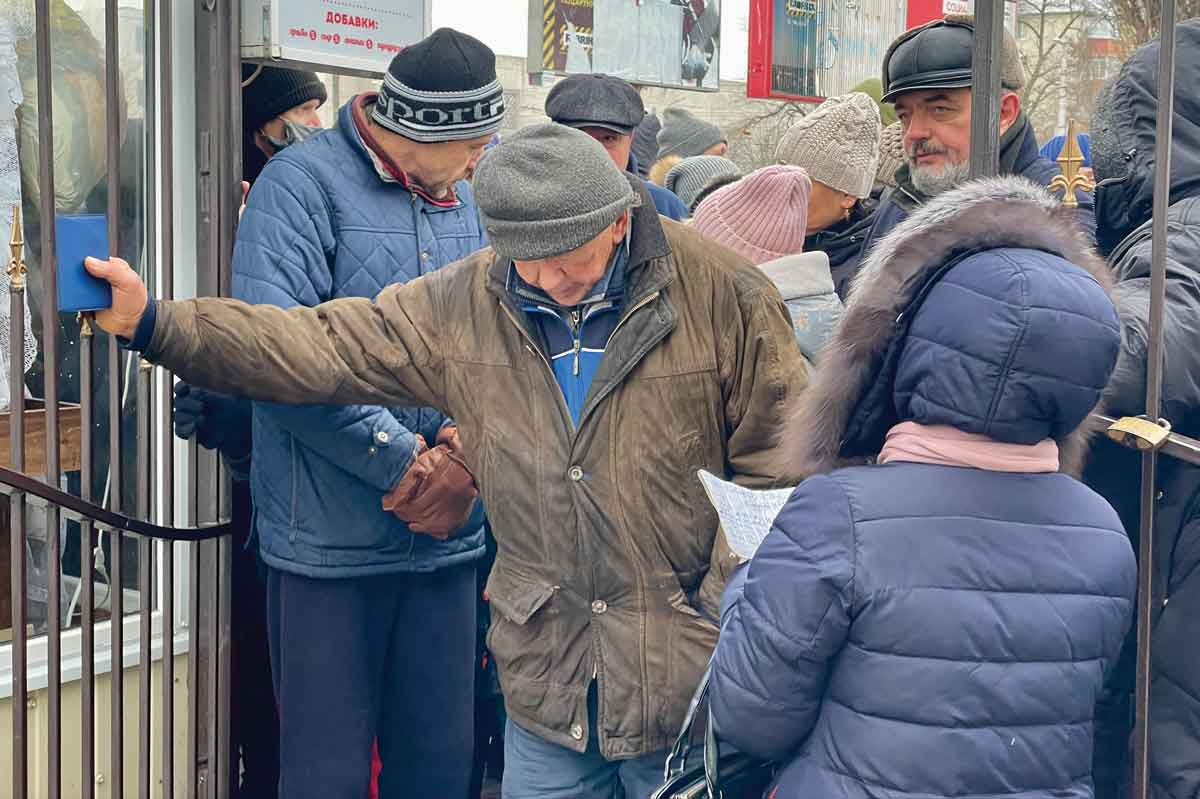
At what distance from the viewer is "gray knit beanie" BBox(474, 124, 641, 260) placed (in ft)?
8.82

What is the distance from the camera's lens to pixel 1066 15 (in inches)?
132

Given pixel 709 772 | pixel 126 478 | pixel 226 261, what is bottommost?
pixel 709 772

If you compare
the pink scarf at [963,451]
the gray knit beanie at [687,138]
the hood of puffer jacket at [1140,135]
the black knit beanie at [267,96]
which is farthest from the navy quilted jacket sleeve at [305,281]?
the gray knit beanie at [687,138]

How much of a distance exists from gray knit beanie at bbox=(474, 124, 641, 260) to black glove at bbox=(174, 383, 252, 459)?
1.02 m

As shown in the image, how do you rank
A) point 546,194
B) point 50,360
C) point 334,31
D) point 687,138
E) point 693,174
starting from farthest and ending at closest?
point 687,138 → point 693,174 → point 334,31 → point 50,360 → point 546,194

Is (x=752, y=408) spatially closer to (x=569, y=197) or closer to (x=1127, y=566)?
(x=569, y=197)

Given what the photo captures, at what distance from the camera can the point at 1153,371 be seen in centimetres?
238

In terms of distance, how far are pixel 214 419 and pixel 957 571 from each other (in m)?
1.97

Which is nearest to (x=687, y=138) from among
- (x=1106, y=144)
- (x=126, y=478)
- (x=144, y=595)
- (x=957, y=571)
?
(x=126, y=478)

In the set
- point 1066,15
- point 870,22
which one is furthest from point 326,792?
point 870,22

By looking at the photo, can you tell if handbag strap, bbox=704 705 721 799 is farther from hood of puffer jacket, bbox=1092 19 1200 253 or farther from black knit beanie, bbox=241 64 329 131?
black knit beanie, bbox=241 64 329 131

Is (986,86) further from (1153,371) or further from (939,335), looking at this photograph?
(939,335)

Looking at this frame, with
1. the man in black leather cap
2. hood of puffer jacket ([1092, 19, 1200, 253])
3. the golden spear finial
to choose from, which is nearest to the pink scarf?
hood of puffer jacket ([1092, 19, 1200, 253])

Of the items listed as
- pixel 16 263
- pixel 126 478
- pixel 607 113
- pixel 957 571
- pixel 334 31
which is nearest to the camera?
pixel 957 571
